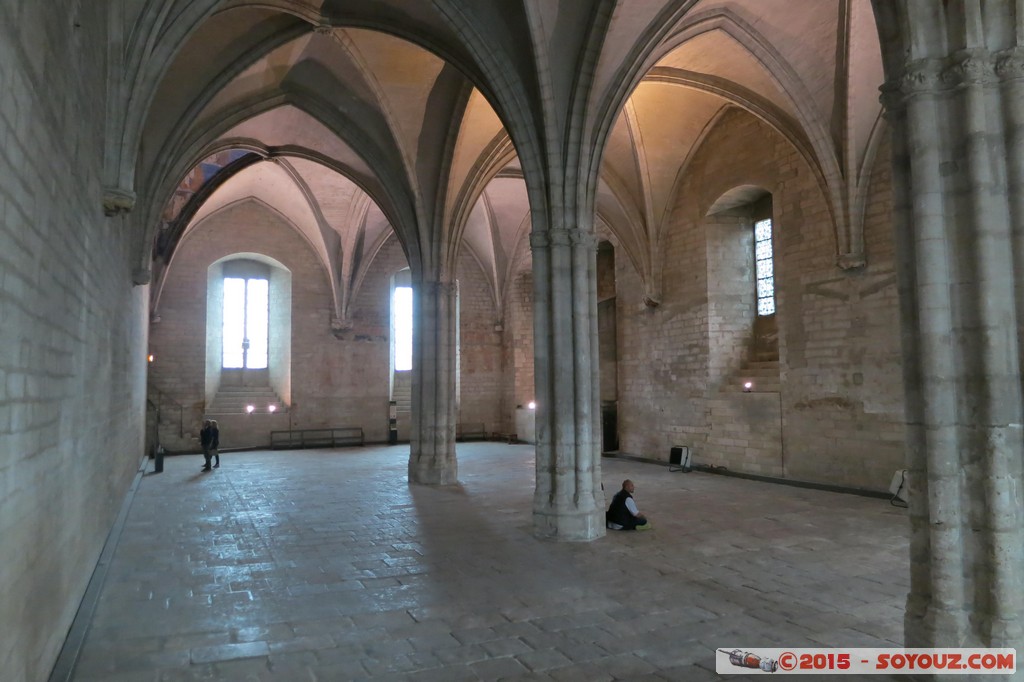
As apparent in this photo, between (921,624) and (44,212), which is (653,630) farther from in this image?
(44,212)

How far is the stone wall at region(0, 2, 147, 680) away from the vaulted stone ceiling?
1999 millimetres

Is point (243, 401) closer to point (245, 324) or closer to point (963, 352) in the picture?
point (245, 324)

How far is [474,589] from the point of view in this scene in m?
6.18

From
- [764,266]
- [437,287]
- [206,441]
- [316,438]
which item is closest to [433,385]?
[437,287]

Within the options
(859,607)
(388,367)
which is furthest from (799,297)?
(388,367)

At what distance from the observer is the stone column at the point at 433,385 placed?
1330 cm

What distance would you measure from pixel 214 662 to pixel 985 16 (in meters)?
7.04

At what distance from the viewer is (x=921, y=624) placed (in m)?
4.44

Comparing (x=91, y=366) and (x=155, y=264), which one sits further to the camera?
(x=155, y=264)

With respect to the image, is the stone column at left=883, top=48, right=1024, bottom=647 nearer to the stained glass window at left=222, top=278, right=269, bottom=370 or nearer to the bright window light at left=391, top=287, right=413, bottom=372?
→ the bright window light at left=391, top=287, right=413, bottom=372

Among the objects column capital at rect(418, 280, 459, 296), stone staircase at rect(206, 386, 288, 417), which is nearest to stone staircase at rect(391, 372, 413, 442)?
stone staircase at rect(206, 386, 288, 417)

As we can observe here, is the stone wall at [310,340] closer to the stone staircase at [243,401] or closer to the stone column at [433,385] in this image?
the stone staircase at [243,401]

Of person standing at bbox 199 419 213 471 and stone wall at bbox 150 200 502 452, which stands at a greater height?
stone wall at bbox 150 200 502 452

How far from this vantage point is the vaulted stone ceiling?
29.2 feet
